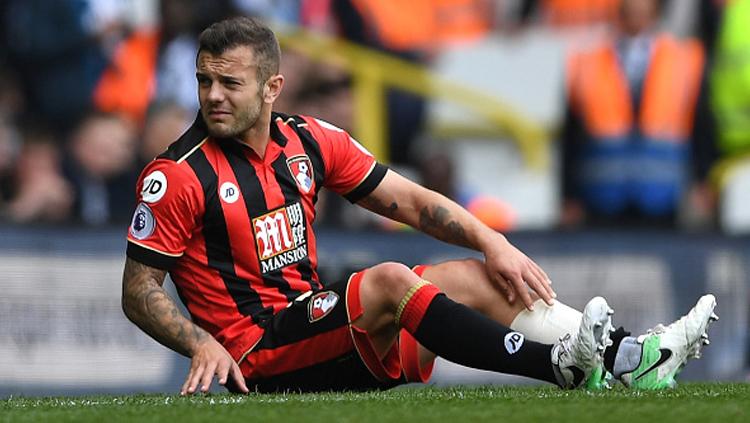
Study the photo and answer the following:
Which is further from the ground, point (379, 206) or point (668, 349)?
point (379, 206)

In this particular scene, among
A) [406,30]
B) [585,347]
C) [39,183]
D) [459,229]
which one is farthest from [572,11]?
[585,347]

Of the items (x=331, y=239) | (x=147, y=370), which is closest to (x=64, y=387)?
(x=147, y=370)

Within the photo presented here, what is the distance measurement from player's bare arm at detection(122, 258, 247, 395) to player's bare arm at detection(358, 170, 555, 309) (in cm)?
94

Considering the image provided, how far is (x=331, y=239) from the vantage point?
891 cm

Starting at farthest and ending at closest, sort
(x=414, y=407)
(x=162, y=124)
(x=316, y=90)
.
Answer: (x=316, y=90) → (x=162, y=124) → (x=414, y=407)

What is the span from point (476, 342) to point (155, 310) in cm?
105

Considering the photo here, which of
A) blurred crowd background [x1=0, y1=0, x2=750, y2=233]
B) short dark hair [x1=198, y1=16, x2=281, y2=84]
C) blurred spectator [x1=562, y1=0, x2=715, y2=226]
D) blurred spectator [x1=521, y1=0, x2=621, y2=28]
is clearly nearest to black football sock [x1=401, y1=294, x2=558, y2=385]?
short dark hair [x1=198, y1=16, x2=281, y2=84]

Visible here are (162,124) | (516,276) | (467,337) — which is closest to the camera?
(467,337)

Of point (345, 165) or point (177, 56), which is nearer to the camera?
point (345, 165)

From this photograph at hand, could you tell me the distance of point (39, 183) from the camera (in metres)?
9.55

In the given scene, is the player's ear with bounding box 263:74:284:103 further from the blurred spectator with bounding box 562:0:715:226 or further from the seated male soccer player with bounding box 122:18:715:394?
the blurred spectator with bounding box 562:0:715:226

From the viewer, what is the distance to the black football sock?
511cm

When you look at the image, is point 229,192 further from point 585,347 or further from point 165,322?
point 585,347

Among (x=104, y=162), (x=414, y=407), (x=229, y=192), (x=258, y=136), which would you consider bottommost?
(x=104, y=162)
